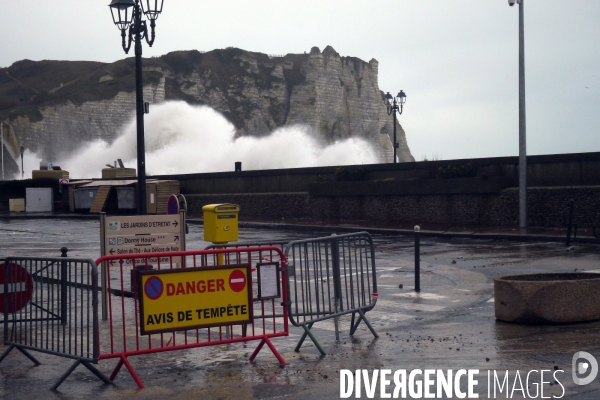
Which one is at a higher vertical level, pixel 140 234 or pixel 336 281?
pixel 140 234

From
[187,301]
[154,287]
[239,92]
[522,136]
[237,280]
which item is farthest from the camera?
[239,92]

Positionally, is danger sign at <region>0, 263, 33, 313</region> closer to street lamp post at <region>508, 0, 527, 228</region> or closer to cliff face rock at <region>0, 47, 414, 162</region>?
street lamp post at <region>508, 0, 527, 228</region>

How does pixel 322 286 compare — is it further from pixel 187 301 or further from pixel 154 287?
pixel 154 287

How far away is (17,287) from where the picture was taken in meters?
8.55

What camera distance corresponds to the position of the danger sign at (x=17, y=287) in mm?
8508

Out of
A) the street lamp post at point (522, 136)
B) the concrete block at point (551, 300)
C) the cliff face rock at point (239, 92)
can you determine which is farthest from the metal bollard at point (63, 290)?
the cliff face rock at point (239, 92)

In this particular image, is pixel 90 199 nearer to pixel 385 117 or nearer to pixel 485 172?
pixel 485 172

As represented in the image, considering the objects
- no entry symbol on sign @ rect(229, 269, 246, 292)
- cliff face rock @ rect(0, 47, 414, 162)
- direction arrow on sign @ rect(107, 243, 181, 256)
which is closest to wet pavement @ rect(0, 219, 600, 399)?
no entry symbol on sign @ rect(229, 269, 246, 292)

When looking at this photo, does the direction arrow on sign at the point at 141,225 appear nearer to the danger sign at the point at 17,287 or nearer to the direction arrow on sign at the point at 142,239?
the direction arrow on sign at the point at 142,239

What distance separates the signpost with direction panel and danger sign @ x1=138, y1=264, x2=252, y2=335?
9.95 feet

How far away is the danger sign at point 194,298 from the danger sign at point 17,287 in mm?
1983

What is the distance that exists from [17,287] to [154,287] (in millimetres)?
2077

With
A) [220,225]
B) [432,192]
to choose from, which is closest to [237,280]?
[220,225]

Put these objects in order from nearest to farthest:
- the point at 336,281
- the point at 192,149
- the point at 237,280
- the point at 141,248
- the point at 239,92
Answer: the point at 237,280, the point at 336,281, the point at 141,248, the point at 192,149, the point at 239,92
